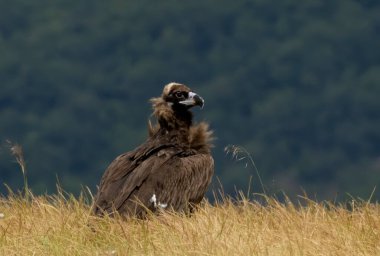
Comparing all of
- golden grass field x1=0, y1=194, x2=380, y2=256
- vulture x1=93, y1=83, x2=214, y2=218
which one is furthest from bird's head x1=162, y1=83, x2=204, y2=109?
golden grass field x1=0, y1=194, x2=380, y2=256

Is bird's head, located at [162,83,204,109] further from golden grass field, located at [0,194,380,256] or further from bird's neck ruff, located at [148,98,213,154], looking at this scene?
golden grass field, located at [0,194,380,256]

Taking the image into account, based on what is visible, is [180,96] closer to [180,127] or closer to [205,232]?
[180,127]

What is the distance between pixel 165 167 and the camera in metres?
11.2

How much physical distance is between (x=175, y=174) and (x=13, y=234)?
2152 mm

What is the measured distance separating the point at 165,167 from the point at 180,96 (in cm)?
117

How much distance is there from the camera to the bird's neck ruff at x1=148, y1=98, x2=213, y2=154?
38.8 feet

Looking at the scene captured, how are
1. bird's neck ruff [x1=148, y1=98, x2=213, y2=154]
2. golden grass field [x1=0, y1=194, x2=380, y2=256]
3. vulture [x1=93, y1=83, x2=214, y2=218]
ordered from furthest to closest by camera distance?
bird's neck ruff [x1=148, y1=98, x2=213, y2=154] → vulture [x1=93, y1=83, x2=214, y2=218] → golden grass field [x1=0, y1=194, x2=380, y2=256]

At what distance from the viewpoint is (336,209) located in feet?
A: 35.3

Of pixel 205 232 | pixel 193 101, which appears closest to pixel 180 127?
pixel 193 101

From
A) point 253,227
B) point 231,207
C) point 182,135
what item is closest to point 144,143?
point 182,135

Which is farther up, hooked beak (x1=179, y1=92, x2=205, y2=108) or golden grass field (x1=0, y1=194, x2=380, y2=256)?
hooked beak (x1=179, y1=92, x2=205, y2=108)

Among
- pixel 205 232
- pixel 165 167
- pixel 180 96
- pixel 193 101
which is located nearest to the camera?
Answer: pixel 205 232

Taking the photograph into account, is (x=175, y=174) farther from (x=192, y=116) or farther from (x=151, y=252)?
(x=151, y=252)

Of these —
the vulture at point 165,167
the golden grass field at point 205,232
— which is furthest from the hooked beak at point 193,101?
the golden grass field at point 205,232
